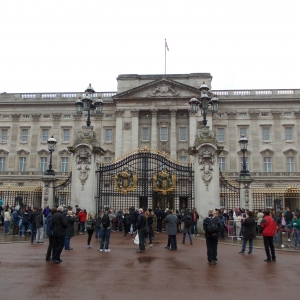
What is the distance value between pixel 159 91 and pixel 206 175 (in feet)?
121

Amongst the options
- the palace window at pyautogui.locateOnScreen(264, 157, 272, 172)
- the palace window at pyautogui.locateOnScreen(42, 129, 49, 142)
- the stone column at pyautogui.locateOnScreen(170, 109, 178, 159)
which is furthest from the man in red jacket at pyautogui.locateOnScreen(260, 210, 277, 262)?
the palace window at pyautogui.locateOnScreen(42, 129, 49, 142)

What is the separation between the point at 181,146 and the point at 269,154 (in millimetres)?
13389

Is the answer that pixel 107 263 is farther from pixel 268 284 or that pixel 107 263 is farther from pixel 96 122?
pixel 96 122

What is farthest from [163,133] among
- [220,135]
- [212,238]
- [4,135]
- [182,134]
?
[212,238]

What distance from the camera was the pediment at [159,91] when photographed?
5438cm

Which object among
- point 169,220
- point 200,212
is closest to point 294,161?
point 200,212

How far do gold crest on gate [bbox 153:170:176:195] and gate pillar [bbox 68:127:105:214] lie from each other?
365 centimetres

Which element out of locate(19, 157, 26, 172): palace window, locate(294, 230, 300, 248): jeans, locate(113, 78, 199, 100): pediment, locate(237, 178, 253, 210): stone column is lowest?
locate(294, 230, 300, 248): jeans

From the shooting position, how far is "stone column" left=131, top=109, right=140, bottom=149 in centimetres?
5344

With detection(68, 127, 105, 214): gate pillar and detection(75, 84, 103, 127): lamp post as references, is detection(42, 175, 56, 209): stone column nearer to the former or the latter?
detection(68, 127, 105, 214): gate pillar

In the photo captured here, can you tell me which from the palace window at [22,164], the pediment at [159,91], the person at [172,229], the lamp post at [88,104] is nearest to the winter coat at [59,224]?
the person at [172,229]

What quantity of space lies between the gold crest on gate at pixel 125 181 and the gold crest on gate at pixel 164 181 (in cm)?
127

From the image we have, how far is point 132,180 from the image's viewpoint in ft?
70.3

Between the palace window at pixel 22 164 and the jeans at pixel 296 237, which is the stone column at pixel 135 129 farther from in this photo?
the jeans at pixel 296 237
